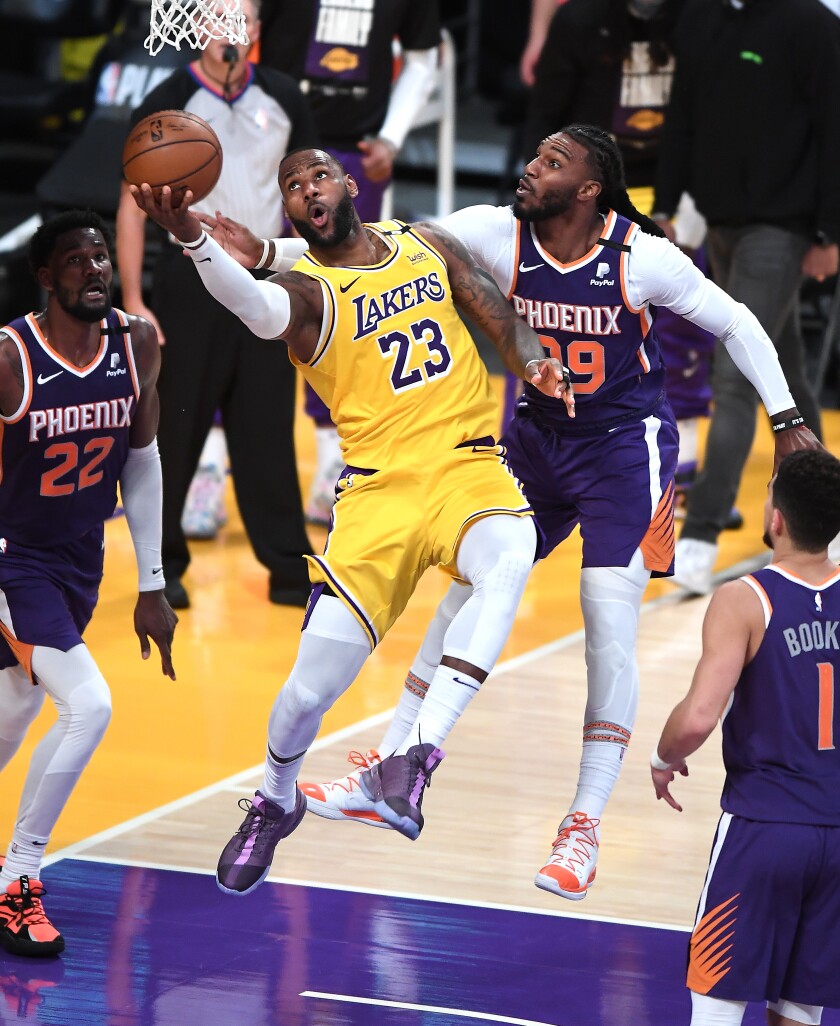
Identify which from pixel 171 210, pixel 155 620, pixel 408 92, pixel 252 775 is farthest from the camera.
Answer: pixel 408 92

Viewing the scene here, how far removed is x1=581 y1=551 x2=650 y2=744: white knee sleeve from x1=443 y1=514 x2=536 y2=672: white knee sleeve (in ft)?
1.21

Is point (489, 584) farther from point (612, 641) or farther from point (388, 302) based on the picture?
point (388, 302)

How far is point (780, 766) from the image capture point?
4188mm

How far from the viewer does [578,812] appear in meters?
5.40

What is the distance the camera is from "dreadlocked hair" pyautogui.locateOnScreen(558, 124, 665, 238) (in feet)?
17.7

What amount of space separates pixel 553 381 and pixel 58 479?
1.34 meters

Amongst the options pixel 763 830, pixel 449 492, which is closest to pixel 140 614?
pixel 449 492

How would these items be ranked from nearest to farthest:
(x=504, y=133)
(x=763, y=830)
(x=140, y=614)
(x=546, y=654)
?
(x=763, y=830), (x=140, y=614), (x=546, y=654), (x=504, y=133)

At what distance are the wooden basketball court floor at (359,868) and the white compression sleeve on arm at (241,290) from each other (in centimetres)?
166

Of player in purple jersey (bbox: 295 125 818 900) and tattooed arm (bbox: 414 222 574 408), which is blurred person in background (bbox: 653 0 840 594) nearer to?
player in purple jersey (bbox: 295 125 818 900)

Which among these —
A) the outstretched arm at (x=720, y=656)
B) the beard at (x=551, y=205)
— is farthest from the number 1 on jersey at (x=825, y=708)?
the beard at (x=551, y=205)

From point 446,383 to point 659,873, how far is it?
1676 mm

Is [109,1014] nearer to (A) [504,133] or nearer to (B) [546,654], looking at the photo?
(B) [546,654]

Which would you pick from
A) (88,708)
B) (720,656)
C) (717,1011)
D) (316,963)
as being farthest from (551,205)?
(717,1011)
